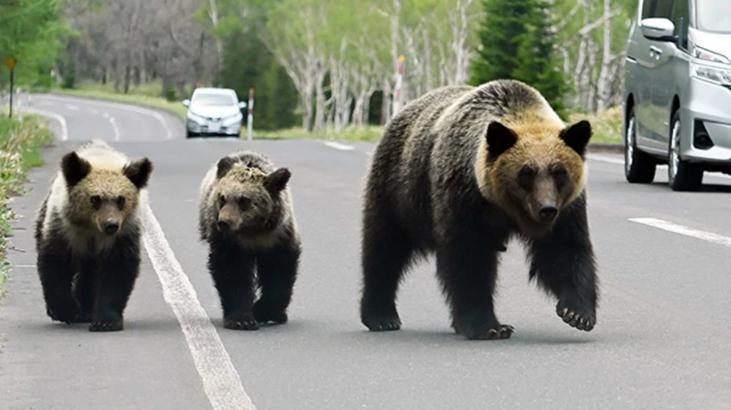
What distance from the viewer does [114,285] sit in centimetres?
1100

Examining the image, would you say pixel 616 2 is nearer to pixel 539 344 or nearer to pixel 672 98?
pixel 672 98

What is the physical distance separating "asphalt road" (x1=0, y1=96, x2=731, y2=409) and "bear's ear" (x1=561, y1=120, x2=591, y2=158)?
96 cm

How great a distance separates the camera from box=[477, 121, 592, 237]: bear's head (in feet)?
31.5

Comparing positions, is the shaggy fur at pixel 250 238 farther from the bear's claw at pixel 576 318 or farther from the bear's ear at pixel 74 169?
the bear's claw at pixel 576 318

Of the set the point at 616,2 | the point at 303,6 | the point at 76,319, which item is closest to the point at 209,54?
the point at 303,6

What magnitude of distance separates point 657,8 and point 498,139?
48.6 ft

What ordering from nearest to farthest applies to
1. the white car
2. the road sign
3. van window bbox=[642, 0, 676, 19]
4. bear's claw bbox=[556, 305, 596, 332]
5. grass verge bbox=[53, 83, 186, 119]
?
bear's claw bbox=[556, 305, 596, 332], van window bbox=[642, 0, 676, 19], the road sign, the white car, grass verge bbox=[53, 83, 186, 119]

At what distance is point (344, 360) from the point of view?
9.73 metres

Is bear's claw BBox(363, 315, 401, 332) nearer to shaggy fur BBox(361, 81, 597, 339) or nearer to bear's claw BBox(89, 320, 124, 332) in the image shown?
shaggy fur BBox(361, 81, 597, 339)

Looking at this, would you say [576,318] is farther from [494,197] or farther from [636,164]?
[636,164]

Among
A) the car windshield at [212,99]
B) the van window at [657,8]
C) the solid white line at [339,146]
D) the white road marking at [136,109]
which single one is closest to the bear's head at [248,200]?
the van window at [657,8]

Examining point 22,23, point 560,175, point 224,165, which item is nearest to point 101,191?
point 224,165

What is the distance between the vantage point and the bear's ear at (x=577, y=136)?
9.66 metres

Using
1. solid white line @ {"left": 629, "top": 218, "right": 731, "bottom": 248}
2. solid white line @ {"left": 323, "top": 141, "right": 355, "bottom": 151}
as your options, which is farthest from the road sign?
solid white line @ {"left": 629, "top": 218, "right": 731, "bottom": 248}
